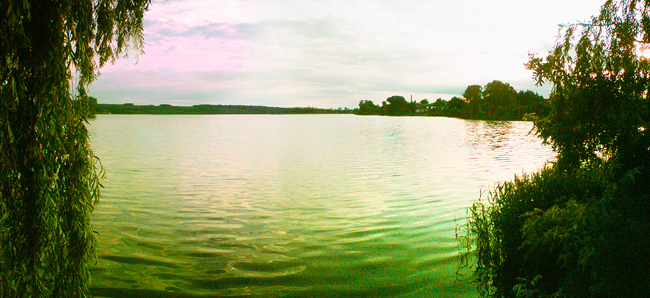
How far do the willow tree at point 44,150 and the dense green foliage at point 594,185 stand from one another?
20.7ft

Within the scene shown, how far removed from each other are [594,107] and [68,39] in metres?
7.51

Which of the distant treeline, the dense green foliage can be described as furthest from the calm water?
the distant treeline

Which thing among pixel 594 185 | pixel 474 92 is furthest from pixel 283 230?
pixel 474 92

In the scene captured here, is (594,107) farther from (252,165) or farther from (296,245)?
(252,165)

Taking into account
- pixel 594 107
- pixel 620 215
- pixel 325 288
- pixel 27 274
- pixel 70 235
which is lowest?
pixel 325 288

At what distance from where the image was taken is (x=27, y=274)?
436 centimetres

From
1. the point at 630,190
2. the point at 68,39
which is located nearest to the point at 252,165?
the point at 68,39

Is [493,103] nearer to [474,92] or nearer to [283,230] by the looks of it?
[474,92]

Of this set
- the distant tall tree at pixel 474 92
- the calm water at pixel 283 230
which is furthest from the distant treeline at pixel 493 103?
the calm water at pixel 283 230

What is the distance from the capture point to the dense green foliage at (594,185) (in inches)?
179

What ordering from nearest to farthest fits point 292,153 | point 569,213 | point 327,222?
1. point 569,213
2. point 327,222
3. point 292,153

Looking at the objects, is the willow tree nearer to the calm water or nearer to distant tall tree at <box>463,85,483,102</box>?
the calm water

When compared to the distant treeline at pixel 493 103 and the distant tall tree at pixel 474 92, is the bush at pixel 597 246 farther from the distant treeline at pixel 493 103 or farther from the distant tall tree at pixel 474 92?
the distant tall tree at pixel 474 92

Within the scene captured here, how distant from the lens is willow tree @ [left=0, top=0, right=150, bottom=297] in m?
4.14
